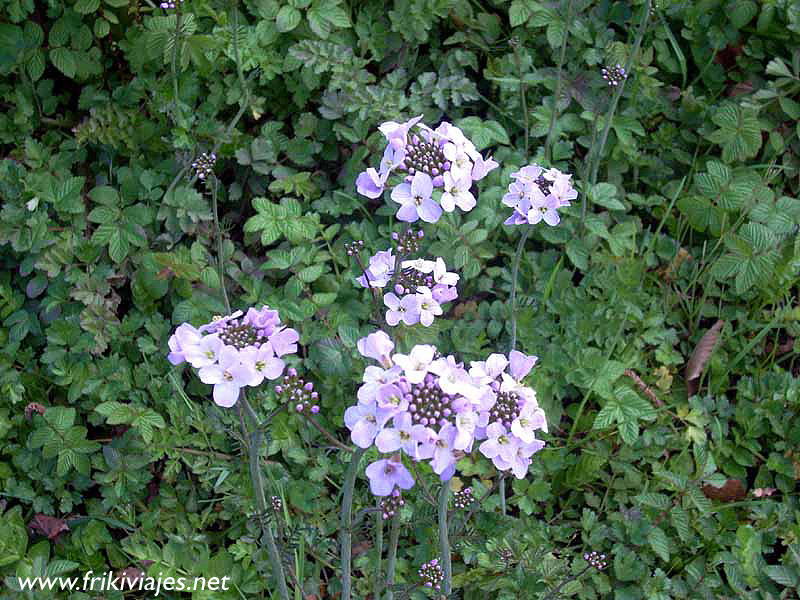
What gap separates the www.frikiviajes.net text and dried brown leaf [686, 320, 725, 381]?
5.47ft

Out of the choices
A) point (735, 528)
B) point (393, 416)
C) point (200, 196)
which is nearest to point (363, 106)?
point (200, 196)

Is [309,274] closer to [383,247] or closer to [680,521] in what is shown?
[383,247]

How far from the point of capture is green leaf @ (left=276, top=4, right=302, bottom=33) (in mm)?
2805

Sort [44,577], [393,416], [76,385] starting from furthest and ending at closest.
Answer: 1. [76,385]
2. [44,577]
3. [393,416]

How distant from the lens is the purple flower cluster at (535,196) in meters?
2.15

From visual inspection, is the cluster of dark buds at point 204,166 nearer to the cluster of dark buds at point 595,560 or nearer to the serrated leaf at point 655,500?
the cluster of dark buds at point 595,560

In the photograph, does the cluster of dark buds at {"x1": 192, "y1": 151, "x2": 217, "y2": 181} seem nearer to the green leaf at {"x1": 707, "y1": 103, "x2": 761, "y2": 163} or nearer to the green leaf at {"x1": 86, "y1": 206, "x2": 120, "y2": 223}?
the green leaf at {"x1": 86, "y1": 206, "x2": 120, "y2": 223}

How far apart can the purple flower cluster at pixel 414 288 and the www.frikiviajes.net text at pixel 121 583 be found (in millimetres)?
953

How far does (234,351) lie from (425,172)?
57 cm

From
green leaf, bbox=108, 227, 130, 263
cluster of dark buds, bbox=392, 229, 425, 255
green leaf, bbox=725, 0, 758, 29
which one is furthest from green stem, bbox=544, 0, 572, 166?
green leaf, bbox=108, 227, 130, 263

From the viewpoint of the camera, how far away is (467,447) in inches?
62.2

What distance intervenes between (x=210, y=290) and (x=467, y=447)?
4.48ft

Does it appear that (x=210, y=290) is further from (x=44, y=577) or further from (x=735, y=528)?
(x=735, y=528)

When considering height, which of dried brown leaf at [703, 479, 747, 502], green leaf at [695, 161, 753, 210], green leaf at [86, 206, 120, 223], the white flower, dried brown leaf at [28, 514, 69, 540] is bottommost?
dried brown leaf at [28, 514, 69, 540]
